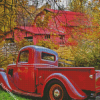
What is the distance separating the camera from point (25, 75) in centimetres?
542

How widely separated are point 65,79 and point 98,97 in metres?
0.88

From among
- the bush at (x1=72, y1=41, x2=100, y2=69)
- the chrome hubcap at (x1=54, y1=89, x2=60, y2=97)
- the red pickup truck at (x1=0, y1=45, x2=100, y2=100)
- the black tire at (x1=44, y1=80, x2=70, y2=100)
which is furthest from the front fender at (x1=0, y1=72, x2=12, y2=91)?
the bush at (x1=72, y1=41, x2=100, y2=69)

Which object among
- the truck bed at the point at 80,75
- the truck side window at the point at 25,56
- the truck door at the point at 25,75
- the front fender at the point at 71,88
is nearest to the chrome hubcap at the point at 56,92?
the front fender at the point at 71,88

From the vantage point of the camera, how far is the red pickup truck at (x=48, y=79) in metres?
3.59

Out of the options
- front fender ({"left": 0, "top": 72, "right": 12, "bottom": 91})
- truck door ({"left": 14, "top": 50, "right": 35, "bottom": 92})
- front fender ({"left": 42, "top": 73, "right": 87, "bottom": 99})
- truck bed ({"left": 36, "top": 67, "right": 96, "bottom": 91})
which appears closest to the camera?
truck bed ({"left": 36, "top": 67, "right": 96, "bottom": 91})

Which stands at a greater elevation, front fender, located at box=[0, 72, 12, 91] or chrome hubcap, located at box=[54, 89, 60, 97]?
chrome hubcap, located at box=[54, 89, 60, 97]

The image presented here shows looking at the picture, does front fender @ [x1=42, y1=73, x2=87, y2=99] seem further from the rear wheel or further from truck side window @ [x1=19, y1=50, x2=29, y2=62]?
truck side window @ [x1=19, y1=50, x2=29, y2=62]

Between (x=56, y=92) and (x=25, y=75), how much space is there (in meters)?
1.76

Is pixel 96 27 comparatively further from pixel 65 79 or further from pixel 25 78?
pixel 65 79

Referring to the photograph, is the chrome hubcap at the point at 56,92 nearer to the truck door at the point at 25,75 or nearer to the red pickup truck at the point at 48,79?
the red pickup truck at the point at 48,79

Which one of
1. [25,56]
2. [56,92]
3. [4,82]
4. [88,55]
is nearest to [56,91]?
[56,92]

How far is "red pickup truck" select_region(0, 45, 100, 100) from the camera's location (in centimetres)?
359

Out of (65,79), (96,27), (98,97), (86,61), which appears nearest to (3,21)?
(65,79)

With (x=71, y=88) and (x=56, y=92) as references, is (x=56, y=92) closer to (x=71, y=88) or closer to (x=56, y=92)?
(x=56, y=92)
